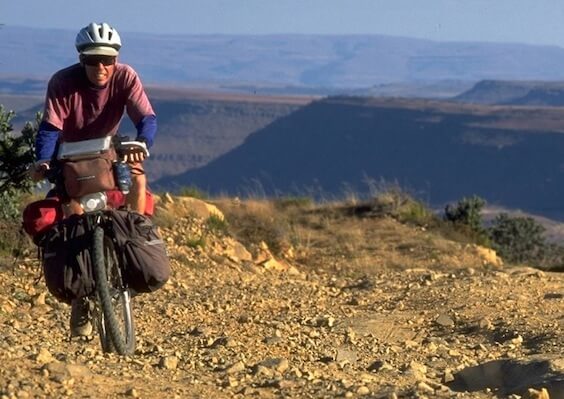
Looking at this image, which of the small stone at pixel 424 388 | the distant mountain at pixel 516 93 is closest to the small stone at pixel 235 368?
the small stone at pixel 424 388

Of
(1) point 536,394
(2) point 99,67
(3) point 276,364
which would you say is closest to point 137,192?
(2) point 99,67

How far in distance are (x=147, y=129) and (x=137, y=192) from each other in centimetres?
32

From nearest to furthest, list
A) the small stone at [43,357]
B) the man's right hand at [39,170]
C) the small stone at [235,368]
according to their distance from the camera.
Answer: the small stone at [43,357], the small stone at [235,368], the man's right hand at [39,170]

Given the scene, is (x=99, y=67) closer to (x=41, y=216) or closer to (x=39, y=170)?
(x=39, y=170)

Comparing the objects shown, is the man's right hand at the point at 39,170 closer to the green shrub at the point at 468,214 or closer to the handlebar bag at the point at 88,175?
the handlebar bag at the point at 88,175

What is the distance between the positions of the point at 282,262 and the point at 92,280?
7.41 metres

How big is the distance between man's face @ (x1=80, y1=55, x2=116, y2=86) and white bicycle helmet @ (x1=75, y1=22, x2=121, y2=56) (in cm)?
3

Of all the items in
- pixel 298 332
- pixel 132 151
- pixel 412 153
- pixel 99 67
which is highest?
pixel 99 67

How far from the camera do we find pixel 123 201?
684cm

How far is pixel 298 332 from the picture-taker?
800cm

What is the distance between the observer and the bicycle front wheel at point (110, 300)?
644 cm

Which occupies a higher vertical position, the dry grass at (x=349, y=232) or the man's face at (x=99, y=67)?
the man's face at (x=99, y=67)

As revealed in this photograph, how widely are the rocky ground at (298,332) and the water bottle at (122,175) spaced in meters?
0.78

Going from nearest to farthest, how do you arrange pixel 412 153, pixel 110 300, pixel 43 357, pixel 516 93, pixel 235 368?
pixel 43 357, pixel 235 368, pixel 110 300, pixel 412 153, pixel 516 93
